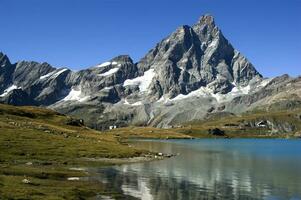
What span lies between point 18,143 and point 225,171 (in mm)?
52467

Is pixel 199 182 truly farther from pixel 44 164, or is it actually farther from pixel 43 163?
pixel 43 163

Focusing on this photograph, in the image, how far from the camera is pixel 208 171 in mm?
108125

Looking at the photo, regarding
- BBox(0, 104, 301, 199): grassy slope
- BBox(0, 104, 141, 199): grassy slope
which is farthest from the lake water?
BBox(0, 104, 141, 199): grassy slope

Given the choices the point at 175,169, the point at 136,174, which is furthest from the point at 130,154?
the point at 136,174

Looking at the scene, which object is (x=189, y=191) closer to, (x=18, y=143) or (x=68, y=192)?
(x=68, y=192)

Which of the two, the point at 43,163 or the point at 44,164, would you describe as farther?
the point at 43,163

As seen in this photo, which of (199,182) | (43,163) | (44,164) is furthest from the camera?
(43,163)

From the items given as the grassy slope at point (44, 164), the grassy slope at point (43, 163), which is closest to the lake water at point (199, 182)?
the grassy slope at point (44, 164)

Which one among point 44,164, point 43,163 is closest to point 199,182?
point 44,164

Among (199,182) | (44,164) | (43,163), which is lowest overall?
(199,182)

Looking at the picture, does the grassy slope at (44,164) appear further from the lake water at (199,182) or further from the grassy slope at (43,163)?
the lake water at (199,182)

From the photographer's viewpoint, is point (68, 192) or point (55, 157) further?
point (55, 157)

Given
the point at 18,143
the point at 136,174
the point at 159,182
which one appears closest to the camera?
the point at 159,182

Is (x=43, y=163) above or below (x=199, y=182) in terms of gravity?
above
